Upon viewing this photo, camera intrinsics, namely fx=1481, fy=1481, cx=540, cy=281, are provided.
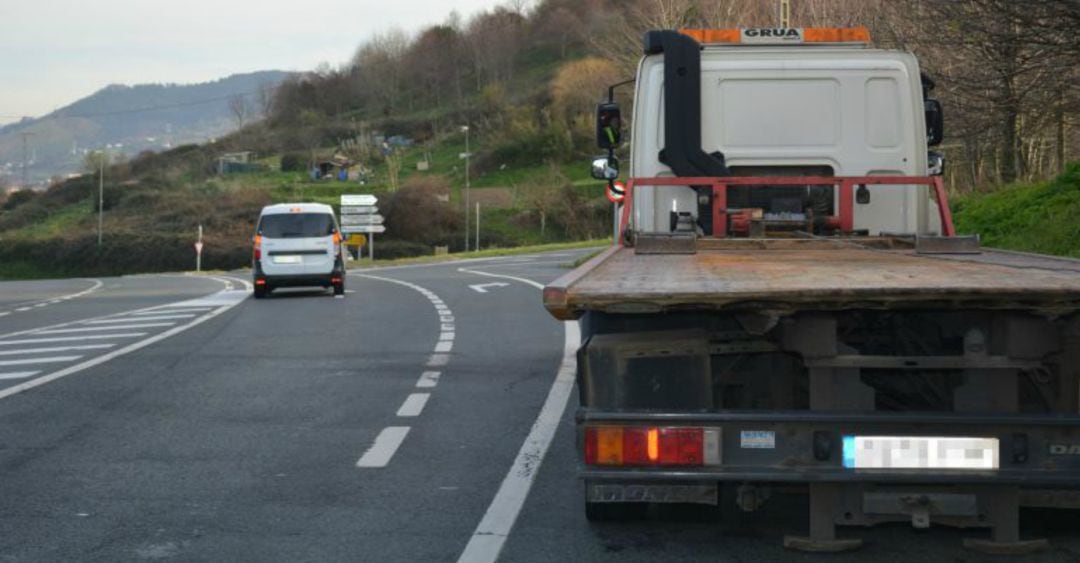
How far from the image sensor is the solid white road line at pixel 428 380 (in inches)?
483

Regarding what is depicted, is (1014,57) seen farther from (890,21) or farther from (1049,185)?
(890,21)

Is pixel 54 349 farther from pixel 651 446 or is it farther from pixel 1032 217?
pixel 1032 217

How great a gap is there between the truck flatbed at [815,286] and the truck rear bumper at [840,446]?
42 centimetres

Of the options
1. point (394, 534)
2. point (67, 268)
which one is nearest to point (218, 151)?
point (67, 268)

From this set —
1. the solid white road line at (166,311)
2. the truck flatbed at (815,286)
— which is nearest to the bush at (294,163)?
the solid white road line at (166,311)

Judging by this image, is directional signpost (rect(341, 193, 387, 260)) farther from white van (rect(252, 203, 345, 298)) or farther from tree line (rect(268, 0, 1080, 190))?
white van (rect(252, 203, 345, 298))

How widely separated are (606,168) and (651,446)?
6.57 meters

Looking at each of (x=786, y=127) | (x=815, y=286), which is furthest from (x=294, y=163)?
(x=815, y=286)

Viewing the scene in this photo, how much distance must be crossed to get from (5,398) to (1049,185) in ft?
56.5

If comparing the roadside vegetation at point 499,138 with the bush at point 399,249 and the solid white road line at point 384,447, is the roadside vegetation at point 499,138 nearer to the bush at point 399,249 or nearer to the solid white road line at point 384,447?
the bush at point 399,249

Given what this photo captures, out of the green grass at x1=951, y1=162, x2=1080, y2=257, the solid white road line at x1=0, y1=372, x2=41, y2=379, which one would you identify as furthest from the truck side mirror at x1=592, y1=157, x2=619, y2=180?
the green grass at x1=951, y1=162, x2=1080, y2=257

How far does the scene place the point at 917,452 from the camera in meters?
5.38

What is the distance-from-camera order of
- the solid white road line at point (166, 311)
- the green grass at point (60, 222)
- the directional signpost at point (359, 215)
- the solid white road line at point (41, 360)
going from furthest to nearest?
the green grass at point (60, 222) < the directional signpost at point (359, 215) < the solid white road line at point (166, 311) < the solid white road line at point (41, 360)

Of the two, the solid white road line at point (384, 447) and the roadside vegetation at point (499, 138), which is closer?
the solid white road line at point (384, 447)
